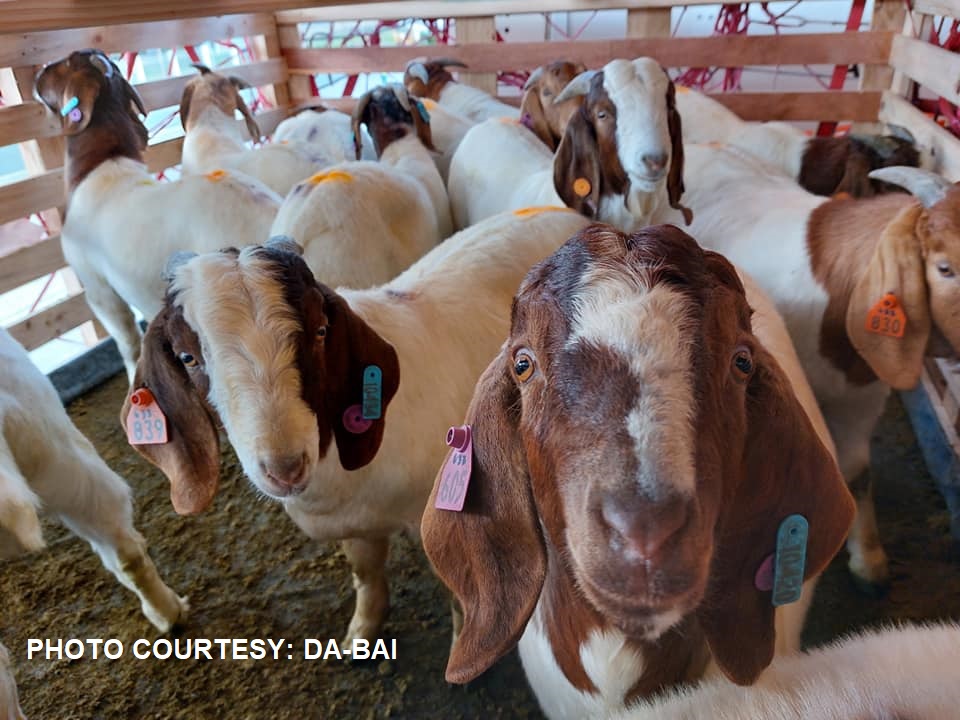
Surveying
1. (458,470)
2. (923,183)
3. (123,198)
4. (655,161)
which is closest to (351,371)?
(458,470)

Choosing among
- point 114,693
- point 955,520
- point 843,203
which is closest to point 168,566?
point 114,693

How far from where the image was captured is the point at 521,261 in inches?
99.7

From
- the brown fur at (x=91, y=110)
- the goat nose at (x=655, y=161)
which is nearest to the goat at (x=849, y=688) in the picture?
the goat nose at (x=655, y=161)

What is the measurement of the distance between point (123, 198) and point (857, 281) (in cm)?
326

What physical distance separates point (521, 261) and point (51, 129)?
264cm

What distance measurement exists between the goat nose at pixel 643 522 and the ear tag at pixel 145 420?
144 cm

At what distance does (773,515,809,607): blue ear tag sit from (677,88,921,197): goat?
285 cm

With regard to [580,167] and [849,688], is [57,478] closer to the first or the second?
[849,688]

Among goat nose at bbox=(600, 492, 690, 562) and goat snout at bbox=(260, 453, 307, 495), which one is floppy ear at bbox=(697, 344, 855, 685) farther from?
goat snout at bbox=(260, 453, 307, 495)

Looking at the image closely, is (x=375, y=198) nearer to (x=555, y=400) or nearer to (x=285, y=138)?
(x=285, y=138)

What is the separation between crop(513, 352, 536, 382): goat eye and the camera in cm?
111

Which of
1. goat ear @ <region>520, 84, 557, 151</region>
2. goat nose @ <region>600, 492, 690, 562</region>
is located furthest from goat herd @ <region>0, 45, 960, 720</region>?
goat ear @ <region>520, 84, 557, 151</region>

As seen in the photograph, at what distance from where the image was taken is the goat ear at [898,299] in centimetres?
202

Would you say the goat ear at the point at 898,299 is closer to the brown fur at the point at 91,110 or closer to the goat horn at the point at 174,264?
the goat horn at the point at 174,264
